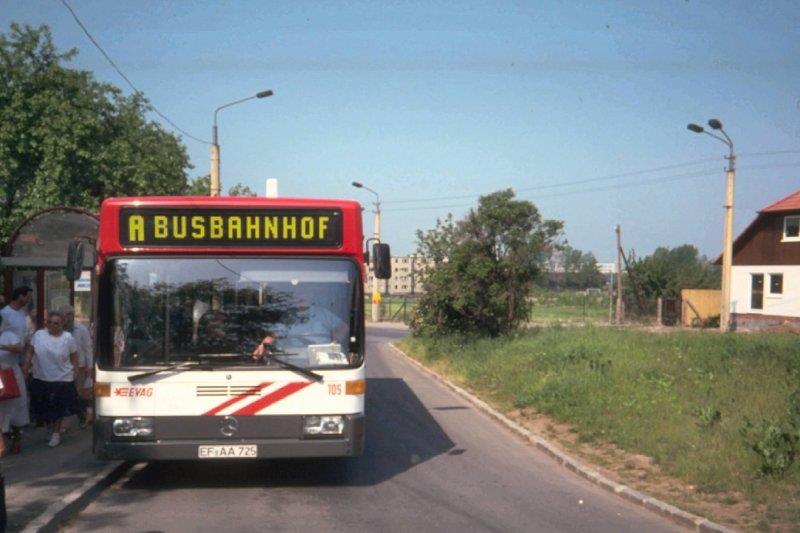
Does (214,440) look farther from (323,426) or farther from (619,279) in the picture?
(619,279)

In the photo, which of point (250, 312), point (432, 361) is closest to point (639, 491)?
point (250, 312)

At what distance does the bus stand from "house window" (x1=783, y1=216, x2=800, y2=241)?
4091cm

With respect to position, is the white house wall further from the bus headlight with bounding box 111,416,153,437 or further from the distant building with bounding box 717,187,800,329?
the bus headlight with bounding box 111,416,153,437

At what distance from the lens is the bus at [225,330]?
27.7 ft

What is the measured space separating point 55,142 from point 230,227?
22732mm

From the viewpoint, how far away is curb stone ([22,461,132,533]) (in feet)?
23.9

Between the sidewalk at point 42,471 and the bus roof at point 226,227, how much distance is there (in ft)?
7.62

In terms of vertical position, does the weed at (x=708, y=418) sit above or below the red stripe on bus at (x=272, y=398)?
below

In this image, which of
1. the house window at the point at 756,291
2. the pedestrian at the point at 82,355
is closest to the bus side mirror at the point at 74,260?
the pedestrian at the point at 82,355

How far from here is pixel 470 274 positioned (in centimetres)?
2381

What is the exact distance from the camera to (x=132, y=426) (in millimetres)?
8445

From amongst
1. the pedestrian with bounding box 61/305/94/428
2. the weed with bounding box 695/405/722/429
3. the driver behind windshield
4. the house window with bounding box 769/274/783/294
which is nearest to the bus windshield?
the driver behind windshield

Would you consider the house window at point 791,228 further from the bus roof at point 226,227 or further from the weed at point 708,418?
the bus roof at point 226,227

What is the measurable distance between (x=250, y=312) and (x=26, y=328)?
13.6ft
